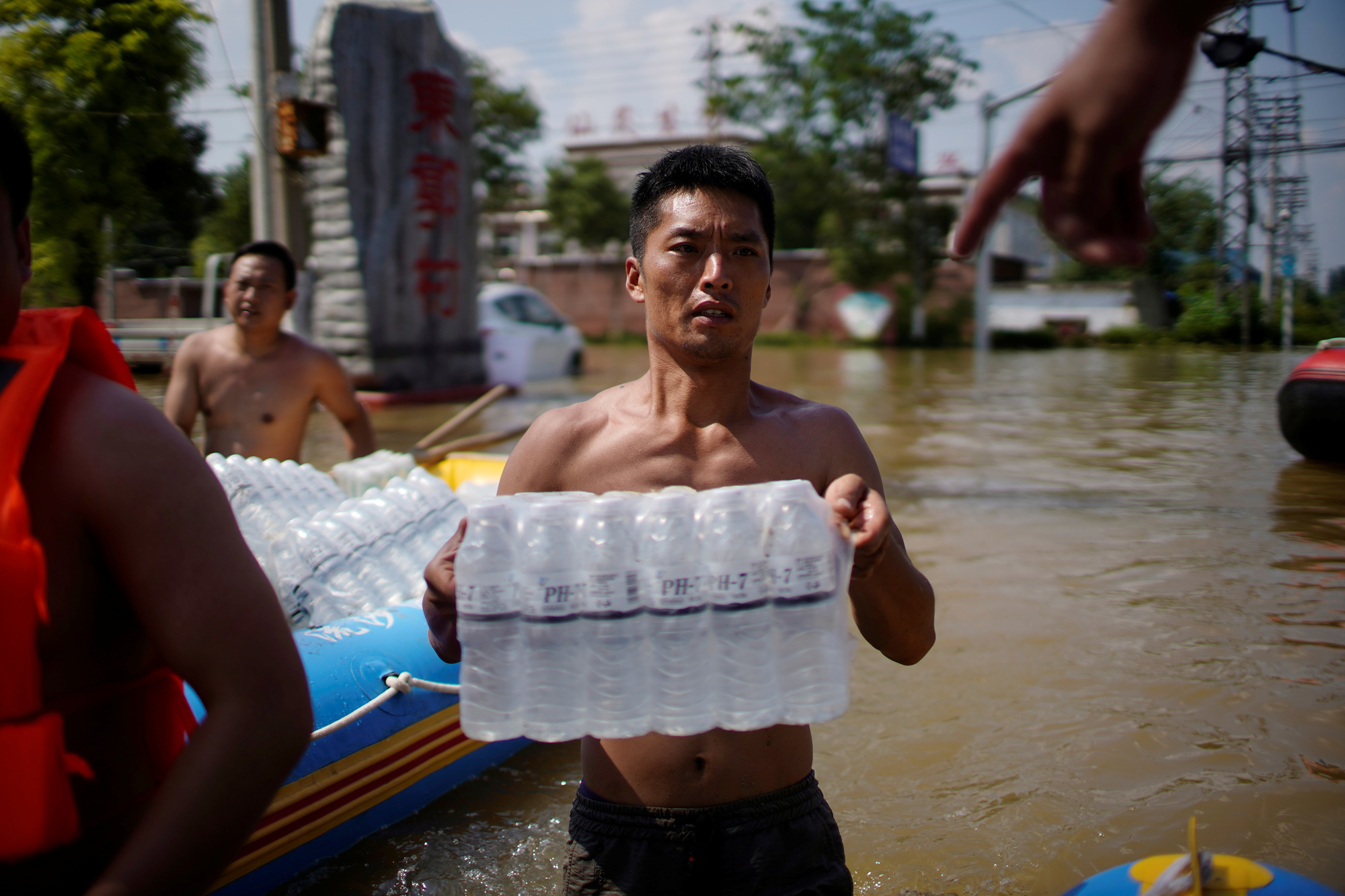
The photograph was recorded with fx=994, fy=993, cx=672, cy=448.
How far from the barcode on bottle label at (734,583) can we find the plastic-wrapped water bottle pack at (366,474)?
3.68 m

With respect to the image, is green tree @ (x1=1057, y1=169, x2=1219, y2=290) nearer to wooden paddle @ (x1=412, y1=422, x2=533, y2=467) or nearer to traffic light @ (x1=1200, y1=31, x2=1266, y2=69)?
wooden paddle @ (x1=412, y1=422, x2=533, y2=467)

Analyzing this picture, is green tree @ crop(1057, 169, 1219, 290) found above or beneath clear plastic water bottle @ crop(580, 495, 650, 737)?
above

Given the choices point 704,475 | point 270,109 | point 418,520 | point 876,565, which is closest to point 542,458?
point 704,475

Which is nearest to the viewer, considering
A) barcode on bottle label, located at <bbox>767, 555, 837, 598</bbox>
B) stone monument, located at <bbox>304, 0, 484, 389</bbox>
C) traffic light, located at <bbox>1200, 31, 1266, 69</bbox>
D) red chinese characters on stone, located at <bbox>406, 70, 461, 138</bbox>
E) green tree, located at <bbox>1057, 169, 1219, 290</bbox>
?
barcode on bottle label, located at <bbox>767, 555, 837, 598</bbox>

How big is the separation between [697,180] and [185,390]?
407 cm

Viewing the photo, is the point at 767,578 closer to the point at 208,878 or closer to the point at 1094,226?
the point at 1094,226

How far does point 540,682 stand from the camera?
5.50 ft

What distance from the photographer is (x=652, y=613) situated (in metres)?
1.63

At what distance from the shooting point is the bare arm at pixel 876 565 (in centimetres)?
162

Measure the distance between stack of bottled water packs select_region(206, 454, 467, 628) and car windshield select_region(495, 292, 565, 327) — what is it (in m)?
13.0

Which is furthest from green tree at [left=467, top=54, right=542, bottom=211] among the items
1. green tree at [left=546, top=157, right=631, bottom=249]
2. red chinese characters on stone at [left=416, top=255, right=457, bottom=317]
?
red chinese characters on stone at [left=416, top=255, right=457, bottom=317]

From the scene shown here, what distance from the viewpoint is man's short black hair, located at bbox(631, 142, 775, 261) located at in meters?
1.95

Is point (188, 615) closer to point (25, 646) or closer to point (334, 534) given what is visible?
point (25, 646)

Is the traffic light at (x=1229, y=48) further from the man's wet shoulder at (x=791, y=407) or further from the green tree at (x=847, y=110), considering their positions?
the green tree at (x=847, y=110)
